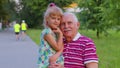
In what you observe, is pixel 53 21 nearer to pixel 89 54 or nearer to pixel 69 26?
pixel 69 26

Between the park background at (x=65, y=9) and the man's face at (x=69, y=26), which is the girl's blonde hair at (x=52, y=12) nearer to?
the man's face at (x=69, y=26)

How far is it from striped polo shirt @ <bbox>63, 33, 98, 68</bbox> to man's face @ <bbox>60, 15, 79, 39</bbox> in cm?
7

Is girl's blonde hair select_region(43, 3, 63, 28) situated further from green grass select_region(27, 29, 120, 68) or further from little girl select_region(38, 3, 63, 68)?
green grass select_region(27, 29, 120, 68)

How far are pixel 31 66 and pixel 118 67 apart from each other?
2.99 meters

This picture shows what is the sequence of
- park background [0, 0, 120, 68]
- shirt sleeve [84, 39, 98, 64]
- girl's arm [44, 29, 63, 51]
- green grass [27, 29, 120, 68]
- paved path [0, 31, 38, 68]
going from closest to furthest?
shirt sleeve [84, 39, 98, 64] → girl's arm [44, 29, 63, 51] → green grass [27, 29, 120, 68] → paved path [0, 31, 38, 68] → park background [0, 0, 120, 68]

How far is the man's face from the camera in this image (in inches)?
150

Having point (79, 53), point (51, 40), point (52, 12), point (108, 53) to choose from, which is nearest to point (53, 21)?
point (52, 12)

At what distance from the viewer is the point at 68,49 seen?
379cm

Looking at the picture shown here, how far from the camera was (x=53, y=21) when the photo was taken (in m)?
3.90

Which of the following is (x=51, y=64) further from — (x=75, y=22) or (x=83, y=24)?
(x=83, y=24)

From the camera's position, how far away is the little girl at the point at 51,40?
3.81 meters

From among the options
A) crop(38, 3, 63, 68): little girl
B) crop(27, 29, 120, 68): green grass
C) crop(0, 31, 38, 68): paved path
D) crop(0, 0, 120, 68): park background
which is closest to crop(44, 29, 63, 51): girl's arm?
crop(38, 3, 63, 68): little girl

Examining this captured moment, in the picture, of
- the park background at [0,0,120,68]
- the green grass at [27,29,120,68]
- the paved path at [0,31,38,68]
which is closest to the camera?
the green grass at [27,29,120,68]

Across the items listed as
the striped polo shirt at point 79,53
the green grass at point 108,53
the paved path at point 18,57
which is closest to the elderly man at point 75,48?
the striped polo shirt at point 79,53
